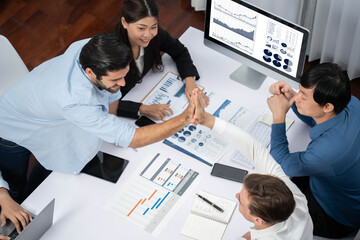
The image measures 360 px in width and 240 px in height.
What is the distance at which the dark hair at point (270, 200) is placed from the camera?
1824 mm

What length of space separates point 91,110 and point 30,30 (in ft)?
8.51

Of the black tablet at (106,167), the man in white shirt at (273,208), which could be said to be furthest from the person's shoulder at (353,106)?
the black tablet at (106,167)

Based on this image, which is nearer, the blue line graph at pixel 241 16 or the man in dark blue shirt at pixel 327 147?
the man in dark blue shirt at pixel 327 147

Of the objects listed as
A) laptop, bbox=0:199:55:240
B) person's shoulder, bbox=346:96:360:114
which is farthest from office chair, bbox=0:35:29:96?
person's shoulder, bbox=346:96:360:114

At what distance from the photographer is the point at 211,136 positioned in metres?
2.57

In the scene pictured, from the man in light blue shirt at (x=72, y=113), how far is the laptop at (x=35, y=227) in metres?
0.04

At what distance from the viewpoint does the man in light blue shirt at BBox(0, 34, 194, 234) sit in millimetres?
2154

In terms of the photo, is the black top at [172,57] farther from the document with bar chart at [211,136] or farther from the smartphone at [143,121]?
the document with bar chart at [211,136]

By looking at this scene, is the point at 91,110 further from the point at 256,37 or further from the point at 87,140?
the point at 256,37

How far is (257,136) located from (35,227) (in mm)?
1208

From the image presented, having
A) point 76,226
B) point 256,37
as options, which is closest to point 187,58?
point 256,37

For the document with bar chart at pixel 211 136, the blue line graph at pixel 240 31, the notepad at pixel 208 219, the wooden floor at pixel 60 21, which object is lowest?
the wooden floor at pixel 60 21

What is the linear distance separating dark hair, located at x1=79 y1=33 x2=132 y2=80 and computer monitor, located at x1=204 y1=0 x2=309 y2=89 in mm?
714

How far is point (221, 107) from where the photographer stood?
2.71 m
